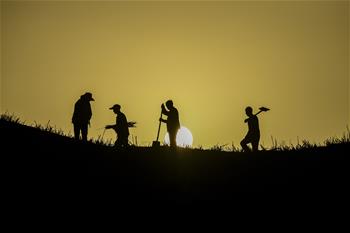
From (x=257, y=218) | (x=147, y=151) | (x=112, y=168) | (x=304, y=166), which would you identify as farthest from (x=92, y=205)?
(x=304, y=166)

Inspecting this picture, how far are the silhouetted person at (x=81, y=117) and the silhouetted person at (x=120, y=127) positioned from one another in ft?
2.84

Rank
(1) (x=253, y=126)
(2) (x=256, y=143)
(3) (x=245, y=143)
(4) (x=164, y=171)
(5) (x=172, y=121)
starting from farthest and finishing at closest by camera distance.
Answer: (3) (x=245, y=143)
(2) (x=256, y=143)
(1) (x=253, y=126)
(5) (x=172, y=121)
(4) (x=164, y=171)

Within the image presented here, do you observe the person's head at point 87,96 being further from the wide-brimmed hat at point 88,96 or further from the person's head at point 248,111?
the person's head at point 248,111

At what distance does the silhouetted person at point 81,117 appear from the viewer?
18.4m

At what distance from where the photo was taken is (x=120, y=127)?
1866 centimetres

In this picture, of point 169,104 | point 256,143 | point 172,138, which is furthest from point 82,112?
point 256,143

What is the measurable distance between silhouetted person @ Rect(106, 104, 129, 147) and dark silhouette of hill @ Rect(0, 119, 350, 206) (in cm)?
219

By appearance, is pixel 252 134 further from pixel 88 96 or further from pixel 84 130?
pixel 88 96

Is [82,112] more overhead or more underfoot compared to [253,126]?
more overhead

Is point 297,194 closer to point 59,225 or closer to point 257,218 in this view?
point 257,218

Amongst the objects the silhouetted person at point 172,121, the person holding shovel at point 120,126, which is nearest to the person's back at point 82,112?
the person holding shovel at point 120,126

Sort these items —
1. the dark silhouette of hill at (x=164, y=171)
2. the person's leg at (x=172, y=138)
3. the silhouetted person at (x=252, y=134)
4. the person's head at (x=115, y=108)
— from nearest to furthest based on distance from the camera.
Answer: the dark silhouette of hill at (x=164, y=171), the person's leg at (x=172, y=138), the silhouetted person at (x=252, y=134), the person's head at (x=115, y=108)

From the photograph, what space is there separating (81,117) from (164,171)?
5.71 m

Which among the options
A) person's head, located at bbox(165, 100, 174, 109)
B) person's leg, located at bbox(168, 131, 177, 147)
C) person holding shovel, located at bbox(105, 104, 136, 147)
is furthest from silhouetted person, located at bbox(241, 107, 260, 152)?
person holding shovel, located at bbox(105, 104, 136, 147)
